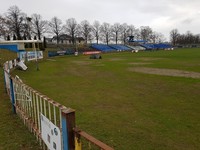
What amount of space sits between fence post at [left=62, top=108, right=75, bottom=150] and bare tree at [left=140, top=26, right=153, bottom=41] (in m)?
126

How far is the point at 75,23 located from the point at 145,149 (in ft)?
315

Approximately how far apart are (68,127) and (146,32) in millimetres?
128635

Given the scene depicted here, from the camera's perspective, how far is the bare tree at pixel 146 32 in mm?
123188

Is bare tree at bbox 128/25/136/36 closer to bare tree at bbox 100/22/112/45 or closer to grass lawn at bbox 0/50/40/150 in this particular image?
bare tree at bbox 100/22/112/45

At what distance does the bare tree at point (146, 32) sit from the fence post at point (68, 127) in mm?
125512

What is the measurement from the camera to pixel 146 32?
125 m

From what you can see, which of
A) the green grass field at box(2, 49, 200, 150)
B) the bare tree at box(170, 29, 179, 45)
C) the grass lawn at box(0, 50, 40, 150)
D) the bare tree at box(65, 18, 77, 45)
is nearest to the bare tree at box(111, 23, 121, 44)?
the bare tree at box(65, 18, 77, 45)

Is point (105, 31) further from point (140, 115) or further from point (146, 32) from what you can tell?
point (140, 115)

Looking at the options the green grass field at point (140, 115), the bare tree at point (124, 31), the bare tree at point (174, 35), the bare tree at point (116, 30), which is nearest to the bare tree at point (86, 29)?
the bare tree at point (116, 30)

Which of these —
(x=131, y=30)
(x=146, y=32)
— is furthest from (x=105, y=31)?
(x=146, y=32)

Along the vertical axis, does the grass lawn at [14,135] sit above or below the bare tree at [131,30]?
below

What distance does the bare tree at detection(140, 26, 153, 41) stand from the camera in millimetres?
123188

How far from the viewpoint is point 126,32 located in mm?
115688

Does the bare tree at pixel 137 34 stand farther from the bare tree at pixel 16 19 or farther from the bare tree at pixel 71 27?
the bare tree at pixel 16 19
